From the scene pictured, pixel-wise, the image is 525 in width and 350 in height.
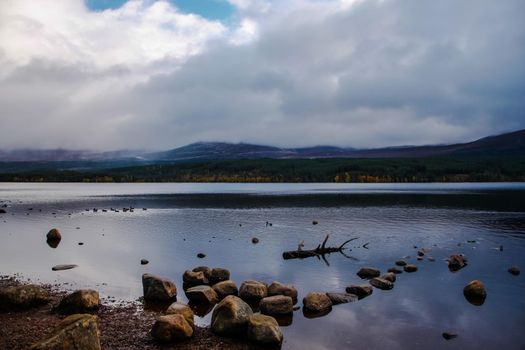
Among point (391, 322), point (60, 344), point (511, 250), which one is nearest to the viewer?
point (60, 344)

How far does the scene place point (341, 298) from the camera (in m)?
26.2

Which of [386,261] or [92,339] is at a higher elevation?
[92,339]

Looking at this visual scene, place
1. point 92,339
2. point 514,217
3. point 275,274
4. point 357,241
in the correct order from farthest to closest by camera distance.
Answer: point 514,217 < point 357,241 < point 275,274 < point 92,339

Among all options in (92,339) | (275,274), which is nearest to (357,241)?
(275,274)

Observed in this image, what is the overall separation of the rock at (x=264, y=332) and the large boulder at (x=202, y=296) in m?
6.24

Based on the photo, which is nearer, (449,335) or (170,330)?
(170,330)

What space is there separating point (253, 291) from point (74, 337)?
1183cm

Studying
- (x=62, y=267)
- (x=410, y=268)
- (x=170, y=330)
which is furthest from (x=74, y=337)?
(x=410, y=268)

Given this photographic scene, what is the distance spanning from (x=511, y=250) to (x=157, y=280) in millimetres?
37203

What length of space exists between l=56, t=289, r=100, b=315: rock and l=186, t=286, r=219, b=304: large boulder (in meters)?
5.19

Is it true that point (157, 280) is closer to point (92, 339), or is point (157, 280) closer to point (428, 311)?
point (92, 339)

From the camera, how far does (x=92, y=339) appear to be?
53.8 ft

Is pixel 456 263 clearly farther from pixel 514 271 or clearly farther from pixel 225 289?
pixel 225 289

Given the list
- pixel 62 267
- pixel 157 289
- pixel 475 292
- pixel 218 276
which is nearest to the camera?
pixel 157 289
